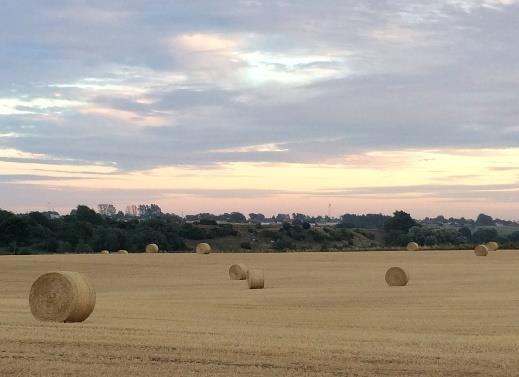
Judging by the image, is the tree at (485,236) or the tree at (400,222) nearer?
the tree at (400,222)

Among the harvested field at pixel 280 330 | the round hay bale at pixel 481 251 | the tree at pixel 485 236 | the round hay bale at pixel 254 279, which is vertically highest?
the tree at pixel 485 236

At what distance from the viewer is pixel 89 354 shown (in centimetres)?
1329

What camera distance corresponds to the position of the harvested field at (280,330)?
12.5 metres

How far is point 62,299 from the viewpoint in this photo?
60.9 feet

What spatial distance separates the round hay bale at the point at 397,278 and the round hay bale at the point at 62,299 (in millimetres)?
17066

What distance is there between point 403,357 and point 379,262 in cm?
3838

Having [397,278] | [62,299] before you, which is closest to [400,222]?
[397,278]

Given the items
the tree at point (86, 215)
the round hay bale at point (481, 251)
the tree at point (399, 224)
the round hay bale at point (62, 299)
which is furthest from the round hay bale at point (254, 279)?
the tree at point (399, 224)

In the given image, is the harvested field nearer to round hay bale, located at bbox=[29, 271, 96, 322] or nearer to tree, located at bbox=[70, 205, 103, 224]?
round hay bale, located at bbox=[29, 271, 96, 322]

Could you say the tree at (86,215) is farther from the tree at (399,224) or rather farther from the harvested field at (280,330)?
the harvested field at (280,330)

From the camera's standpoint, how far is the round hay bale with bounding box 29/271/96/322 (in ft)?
60.1

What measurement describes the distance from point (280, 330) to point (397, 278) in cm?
1690

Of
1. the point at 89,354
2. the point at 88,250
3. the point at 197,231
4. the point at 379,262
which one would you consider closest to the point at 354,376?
the point at 89,354

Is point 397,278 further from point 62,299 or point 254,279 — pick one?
point 62,299
